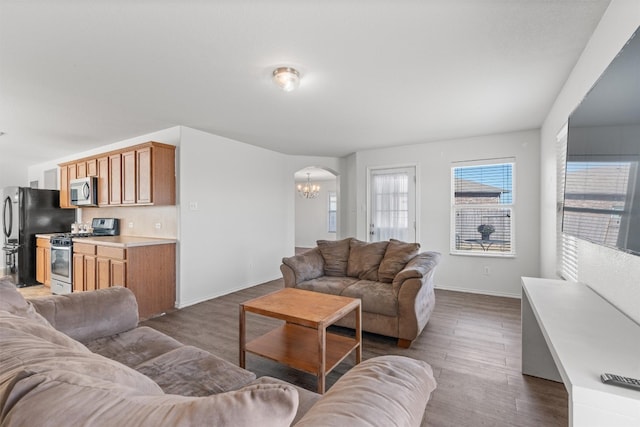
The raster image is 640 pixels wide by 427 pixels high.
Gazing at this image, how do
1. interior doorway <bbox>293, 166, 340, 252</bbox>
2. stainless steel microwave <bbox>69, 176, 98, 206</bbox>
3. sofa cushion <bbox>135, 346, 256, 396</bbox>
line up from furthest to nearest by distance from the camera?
interior doorway <bbox>293, 166, 340, 252</bbox>, stainless steel microwave <bbox>69, 176, 98, 206</bbox>, sofa cushion <bbox>135, 346, 256, 396</bbox>

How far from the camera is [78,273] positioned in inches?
159

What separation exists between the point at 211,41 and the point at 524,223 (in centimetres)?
451

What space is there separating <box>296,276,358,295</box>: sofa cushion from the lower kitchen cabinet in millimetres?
1840

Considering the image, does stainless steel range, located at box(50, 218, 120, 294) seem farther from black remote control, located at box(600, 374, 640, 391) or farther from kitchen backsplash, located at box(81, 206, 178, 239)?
black remote control, located at box(600, 374, 640, 391)

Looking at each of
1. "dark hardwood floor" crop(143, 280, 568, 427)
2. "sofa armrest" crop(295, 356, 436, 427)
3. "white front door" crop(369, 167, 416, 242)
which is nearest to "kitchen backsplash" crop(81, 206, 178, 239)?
"dark hardwood floor" crop(143, 280, 568, 427)

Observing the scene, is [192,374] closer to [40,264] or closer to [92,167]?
[92,167]

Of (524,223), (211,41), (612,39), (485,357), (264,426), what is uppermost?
(211,41)

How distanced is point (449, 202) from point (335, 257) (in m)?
2.28

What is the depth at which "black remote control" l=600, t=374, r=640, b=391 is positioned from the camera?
33.3 inches

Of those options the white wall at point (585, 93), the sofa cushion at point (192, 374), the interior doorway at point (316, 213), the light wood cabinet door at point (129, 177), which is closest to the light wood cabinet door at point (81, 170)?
the light wood cabinet door at point (129, 177)

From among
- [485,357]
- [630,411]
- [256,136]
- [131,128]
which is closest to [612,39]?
[630,411]

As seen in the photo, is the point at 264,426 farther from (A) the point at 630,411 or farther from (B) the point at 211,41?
(B) the point at 211,41

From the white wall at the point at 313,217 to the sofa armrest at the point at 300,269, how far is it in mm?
6528

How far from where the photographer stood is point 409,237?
5094 millimetres
